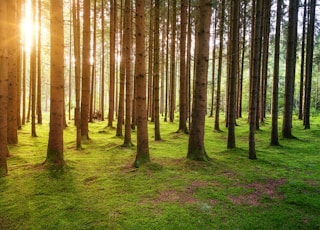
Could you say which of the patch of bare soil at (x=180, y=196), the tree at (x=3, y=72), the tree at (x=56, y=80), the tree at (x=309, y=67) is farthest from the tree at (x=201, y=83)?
the tree at (x=309, y=67)

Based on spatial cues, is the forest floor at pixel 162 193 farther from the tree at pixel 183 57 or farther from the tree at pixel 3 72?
the tree at pixel 183 57

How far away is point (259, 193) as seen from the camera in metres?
5.10

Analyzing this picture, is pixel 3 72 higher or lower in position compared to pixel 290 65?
lower

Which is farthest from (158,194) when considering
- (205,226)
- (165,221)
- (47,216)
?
(47,216)

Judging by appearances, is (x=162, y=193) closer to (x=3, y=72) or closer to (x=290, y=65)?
(x=3, y=72)

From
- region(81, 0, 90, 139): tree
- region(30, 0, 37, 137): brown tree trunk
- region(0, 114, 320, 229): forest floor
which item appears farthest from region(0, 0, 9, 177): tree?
region(30, 0, 37, 137): brown tree trunk

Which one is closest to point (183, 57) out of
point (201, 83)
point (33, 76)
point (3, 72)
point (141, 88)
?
point (201, 83)

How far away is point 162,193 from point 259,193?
1.86m

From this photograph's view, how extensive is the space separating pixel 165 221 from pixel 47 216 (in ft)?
5.79

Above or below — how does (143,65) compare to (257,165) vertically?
above

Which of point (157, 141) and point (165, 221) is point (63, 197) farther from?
point (157, 141)

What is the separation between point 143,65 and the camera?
667 cm

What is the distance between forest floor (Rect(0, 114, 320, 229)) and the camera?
12.7ft

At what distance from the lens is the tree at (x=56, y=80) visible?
20.1ft
